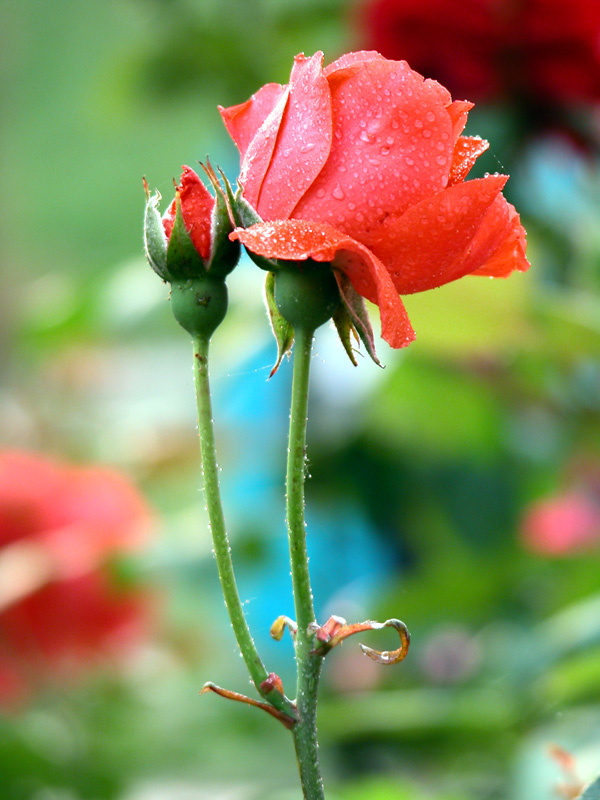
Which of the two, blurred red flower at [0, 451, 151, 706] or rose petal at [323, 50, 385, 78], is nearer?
rose petal at [323, 50, 385, 78]

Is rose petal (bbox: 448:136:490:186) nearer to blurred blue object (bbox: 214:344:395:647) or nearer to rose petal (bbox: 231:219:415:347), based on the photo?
rose petal (bbox: 231:219:415:347)

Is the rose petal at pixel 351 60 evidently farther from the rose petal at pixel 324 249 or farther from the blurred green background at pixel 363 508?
the blurred green background at pixel 363 508

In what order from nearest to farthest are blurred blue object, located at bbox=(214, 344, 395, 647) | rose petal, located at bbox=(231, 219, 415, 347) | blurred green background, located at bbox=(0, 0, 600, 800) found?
rose petal, located at bbox=(231, 219, 415, 347) < blurred green background, located at bbox=(0, 0, 600, 800) < blurred blue object, located at bbox=(214, 344, 395, 647)

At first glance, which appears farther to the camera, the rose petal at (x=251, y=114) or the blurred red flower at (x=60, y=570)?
the blurred red flower at (x=60, y=570)

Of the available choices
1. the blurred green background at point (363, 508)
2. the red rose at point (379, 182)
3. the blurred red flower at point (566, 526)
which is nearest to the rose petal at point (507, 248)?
the red rose at point (379, 182)

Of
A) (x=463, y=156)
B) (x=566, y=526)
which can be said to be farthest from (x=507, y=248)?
(x=566, y=526)

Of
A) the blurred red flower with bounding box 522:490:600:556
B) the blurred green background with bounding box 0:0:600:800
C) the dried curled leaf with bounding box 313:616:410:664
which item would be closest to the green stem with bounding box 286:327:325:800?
the dried curled leaf with bounding box 313:616:410:664

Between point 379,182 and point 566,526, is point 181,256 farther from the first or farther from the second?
point 566,526
